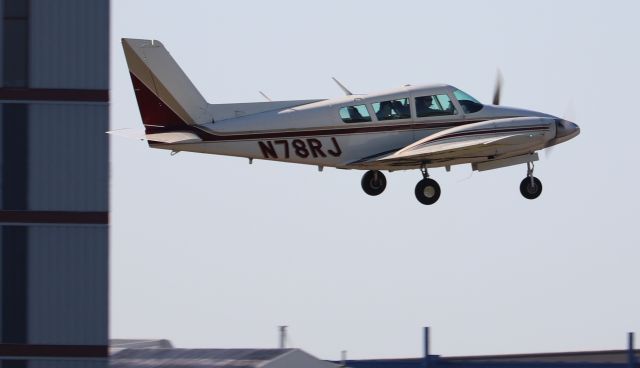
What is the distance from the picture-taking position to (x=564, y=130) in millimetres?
35906

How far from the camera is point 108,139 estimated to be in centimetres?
2770

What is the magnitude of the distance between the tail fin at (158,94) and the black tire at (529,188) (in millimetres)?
8051

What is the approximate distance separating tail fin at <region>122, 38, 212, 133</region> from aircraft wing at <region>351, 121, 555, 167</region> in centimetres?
Answer: 403

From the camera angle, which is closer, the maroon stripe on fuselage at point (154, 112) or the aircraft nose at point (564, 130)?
the maroon stripe on fuselage at point (154, 112)

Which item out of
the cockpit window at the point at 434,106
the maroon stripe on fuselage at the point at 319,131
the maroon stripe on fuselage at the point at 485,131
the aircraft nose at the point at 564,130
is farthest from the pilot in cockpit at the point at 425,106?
the aircraft nose at the point at 564,130

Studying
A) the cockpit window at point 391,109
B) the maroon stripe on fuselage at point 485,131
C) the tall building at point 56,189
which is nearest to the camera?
the tall building at point 56,189

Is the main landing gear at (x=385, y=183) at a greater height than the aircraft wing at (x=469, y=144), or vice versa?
the aircraft wing at (x=469, y=144)

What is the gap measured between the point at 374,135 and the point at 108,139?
9.00m

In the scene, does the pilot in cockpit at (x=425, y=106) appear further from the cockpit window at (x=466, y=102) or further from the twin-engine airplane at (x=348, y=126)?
the cockpit window at (x=466, y=102)

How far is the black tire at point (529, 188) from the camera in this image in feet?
120

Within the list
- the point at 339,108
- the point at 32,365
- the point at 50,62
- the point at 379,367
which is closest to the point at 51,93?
the point at 50,62

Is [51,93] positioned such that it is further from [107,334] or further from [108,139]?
[107,334]

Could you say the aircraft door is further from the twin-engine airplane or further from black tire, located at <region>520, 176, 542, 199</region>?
black tire, located at <region>520, 176, 542, 199</region>

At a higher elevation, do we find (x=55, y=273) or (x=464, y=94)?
(x=464, y=94)
